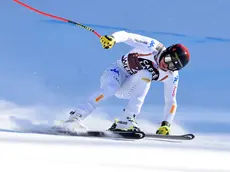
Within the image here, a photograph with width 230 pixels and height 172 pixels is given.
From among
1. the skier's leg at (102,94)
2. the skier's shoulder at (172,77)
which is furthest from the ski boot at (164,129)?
the skier's leg at (102,94)

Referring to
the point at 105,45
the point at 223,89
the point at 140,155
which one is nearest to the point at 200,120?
the point at 223,89

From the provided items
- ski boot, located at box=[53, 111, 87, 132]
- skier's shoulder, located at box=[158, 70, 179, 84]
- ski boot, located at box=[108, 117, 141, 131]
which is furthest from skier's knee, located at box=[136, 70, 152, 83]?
ski boot, located at box=[53, 111, 87, 132]

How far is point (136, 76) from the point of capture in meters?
3.85

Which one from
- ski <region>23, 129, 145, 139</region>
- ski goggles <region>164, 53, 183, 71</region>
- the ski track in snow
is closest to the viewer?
the ski track in snow

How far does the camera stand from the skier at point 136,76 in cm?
364

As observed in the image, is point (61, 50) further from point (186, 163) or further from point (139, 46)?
point (186, 163)

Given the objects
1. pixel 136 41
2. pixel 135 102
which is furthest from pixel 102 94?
pixel 136 41

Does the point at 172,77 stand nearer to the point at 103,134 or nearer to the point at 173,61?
the point at 173,61

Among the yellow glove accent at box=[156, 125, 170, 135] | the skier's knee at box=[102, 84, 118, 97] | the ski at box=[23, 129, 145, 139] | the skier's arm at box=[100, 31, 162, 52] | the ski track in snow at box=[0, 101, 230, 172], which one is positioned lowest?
the ski track in snow at box=[0, 101, 230, 172]

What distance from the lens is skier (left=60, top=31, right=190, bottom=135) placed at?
11.9 feet

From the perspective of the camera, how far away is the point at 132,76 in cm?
395

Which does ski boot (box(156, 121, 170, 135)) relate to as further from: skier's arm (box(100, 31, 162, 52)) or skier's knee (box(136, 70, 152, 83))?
skier's arm (box(100, 31, 162, 52))

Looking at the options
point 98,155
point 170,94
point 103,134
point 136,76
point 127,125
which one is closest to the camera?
point 98,155

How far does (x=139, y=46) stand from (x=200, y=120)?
174 cm
